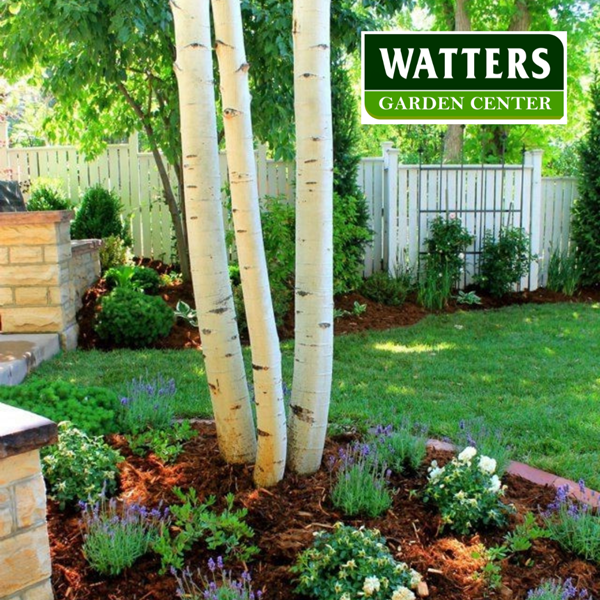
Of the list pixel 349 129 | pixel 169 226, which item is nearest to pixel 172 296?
pixel 169 226

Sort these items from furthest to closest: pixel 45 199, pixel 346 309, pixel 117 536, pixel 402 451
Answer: pixel 45 199 < pixel 346 309 < pixel 402 451 < pixel 117 536

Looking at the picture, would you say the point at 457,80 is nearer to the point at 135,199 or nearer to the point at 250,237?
the point at 135,199

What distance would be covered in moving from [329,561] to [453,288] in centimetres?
694

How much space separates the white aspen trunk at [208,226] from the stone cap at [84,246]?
3.88 metres

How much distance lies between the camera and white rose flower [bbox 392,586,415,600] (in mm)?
1954

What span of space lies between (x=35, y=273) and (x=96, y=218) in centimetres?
301

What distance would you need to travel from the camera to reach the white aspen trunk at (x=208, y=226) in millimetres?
2467

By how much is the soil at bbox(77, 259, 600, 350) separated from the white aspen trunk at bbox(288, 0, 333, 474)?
3.51 metres

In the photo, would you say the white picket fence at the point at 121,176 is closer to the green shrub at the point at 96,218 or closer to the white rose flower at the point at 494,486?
the green shrub at the point at 96,218

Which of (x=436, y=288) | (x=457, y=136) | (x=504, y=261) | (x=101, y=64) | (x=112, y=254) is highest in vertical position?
(x=101, y=64)

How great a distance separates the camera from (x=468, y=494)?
2.49 meters

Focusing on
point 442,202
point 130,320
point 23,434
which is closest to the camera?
point 23,434

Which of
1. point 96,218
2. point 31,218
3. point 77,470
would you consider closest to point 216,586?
point 77,470

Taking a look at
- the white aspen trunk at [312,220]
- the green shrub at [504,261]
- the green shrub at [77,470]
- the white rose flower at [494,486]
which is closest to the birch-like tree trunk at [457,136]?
the green shrub at [504,261]
